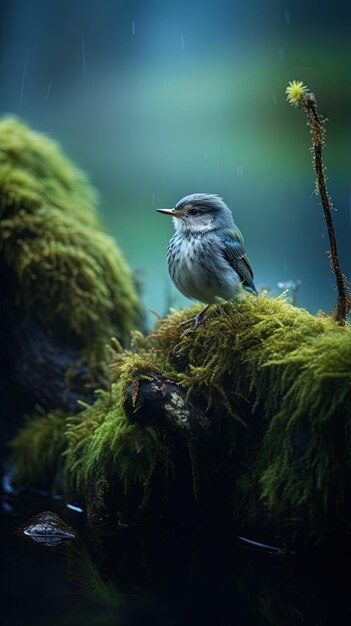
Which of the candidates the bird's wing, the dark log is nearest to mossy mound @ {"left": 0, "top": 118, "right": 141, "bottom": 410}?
the dark log

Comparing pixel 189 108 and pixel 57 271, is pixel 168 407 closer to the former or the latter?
pixel 57 271

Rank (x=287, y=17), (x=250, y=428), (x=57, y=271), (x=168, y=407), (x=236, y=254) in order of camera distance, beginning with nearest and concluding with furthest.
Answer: (x=168, y=407)
(x=250, y=428)
(x=236, y=254)
(x=57, y=271)
(x=287, y=17)

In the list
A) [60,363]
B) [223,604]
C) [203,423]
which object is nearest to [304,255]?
[60,363]

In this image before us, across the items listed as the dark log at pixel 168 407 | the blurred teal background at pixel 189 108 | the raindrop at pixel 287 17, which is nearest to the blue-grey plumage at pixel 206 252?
the dark log at pixel 168 407

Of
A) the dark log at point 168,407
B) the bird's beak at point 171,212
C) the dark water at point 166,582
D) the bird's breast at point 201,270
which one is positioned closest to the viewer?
the dark water at point 166,582

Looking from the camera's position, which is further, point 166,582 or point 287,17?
point 287,17

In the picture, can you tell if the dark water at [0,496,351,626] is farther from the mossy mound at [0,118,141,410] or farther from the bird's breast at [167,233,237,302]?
the mossy mound at [0,118,141,410]

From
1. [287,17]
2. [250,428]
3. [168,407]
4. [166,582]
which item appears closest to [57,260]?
[168,407]

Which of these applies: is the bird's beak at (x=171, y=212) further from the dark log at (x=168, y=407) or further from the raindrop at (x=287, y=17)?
the raindrop at (x=287, y=17)
